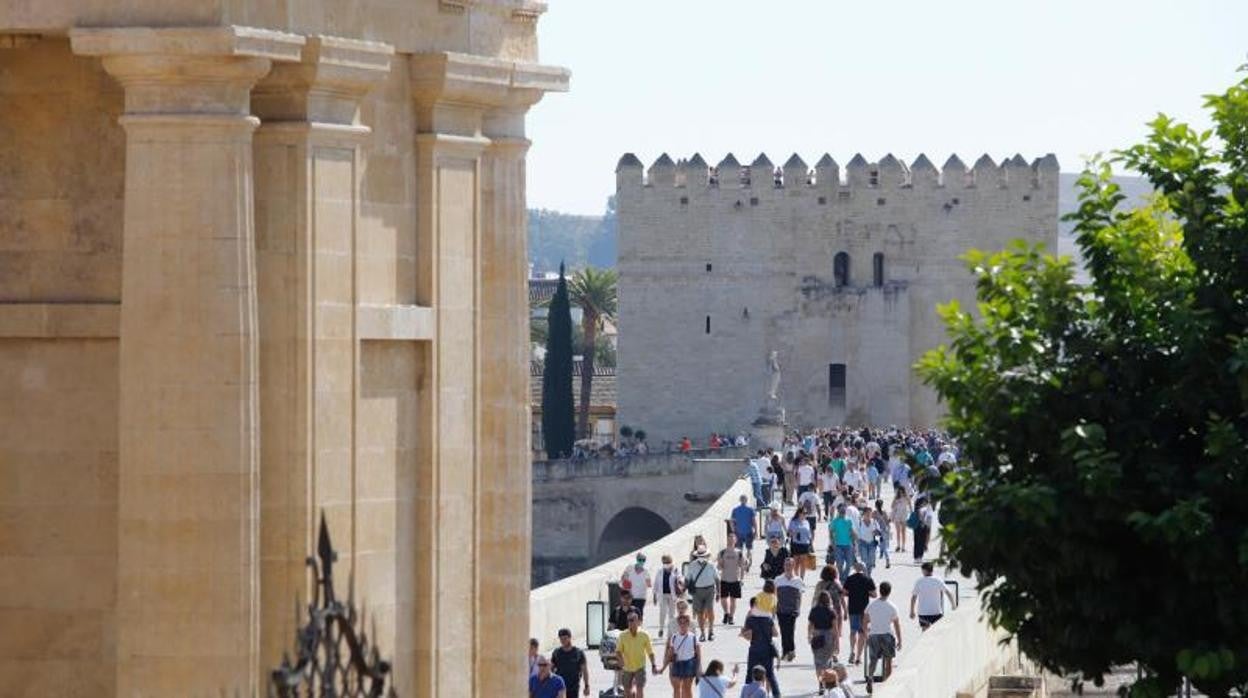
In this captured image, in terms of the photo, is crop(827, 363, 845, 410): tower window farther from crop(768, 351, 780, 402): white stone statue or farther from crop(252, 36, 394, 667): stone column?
crop(252, 36, 394, 667): stone column

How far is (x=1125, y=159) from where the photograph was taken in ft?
37.3

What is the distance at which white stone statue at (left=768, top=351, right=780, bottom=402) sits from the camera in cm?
7100

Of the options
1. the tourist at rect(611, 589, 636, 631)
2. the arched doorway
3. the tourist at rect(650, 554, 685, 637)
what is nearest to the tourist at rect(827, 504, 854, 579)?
the tourist at rect(650, 554, 685, 637)

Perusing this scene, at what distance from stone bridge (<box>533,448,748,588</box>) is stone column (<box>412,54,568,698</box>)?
185ft

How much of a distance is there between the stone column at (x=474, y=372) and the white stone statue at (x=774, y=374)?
5904 cm

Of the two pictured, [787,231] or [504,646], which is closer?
[504,646]

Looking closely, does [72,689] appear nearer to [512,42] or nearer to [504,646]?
[504,646]

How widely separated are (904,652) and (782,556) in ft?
15.6

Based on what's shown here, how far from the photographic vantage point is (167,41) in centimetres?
703

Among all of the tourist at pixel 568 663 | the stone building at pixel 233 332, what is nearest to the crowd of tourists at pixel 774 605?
the tourist at pixel 568 663

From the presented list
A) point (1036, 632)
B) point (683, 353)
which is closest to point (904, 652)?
point (1036, 632)

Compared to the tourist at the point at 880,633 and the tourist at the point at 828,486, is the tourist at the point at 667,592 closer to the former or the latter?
the tourist at the point at 880,633

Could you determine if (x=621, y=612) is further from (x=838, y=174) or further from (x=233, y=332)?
(x=838, y=174)

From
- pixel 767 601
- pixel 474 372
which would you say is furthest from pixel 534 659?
pixel 474 372
